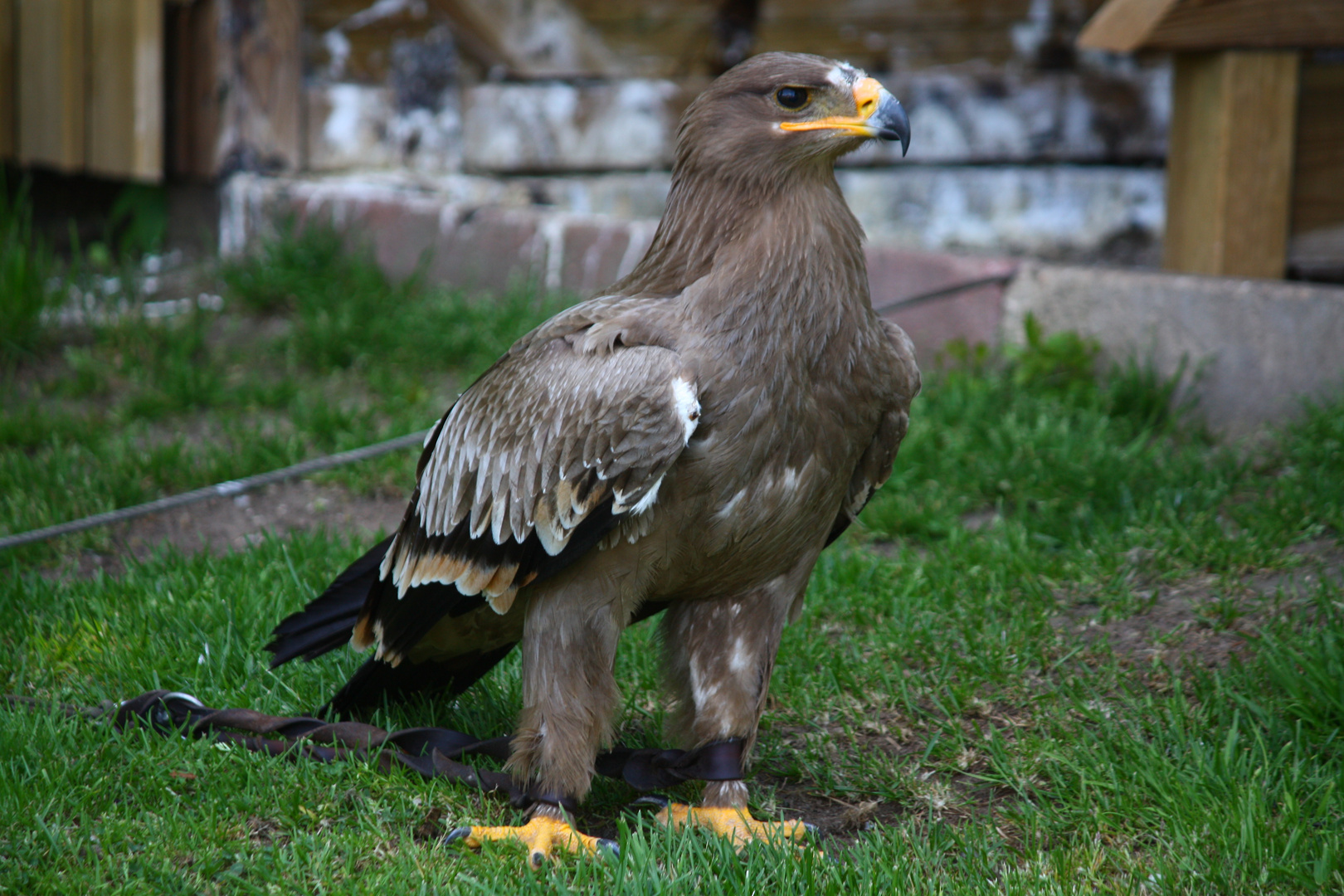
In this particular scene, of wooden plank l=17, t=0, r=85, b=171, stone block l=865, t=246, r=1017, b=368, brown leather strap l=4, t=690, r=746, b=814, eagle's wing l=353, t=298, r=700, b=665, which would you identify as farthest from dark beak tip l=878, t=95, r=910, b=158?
wooden plank l=17, t=0, r=85, b=171

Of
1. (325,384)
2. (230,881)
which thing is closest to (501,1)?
(325,384)

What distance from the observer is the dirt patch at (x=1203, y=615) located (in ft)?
11.1

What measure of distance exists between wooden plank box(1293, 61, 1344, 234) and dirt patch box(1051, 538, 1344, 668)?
195cm

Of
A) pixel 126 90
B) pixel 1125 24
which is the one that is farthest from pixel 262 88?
pixel 1125 24

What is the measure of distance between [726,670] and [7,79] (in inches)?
265

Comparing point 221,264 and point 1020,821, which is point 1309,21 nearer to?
point 1020,821

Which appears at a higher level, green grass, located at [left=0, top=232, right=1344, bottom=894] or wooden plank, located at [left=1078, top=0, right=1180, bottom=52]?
wooden plank, located at [left=1078, top=0, right=1180, bottom=52]

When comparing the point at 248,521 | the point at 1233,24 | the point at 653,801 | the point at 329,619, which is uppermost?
the point at 1233,24

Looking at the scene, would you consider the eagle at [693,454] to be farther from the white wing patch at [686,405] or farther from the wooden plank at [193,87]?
the wooden plank at [193,87]

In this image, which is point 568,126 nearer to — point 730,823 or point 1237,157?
point 1237,157

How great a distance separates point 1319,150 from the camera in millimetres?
5125

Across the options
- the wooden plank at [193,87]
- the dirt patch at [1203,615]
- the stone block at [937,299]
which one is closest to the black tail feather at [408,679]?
the dirt patch at [1203,615]

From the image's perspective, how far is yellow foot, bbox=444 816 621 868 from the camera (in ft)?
8.64

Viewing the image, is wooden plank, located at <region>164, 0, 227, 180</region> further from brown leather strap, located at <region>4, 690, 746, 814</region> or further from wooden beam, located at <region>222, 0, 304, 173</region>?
brown leather strap, located at <region>4, 690, 746, 814</region>
